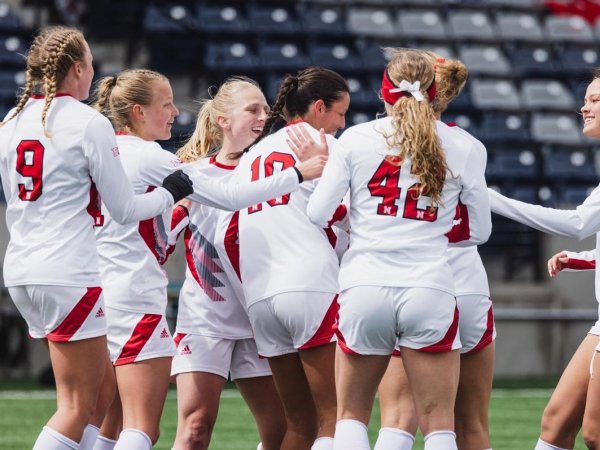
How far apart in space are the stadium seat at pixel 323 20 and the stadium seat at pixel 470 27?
144 centimetres

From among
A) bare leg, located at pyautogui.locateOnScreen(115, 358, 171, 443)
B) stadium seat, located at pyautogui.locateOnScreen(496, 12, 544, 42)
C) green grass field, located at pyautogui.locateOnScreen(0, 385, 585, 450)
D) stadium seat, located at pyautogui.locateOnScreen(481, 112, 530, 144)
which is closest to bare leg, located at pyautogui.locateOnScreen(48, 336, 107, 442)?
bare leg, located at pyautogui.locateOnScreen(115, 358, 171, 443)

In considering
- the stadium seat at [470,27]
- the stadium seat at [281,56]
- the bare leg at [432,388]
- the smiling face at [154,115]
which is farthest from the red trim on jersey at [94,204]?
the stadium seat at [470,27]

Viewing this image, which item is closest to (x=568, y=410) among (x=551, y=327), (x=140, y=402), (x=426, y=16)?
(x=140, y=402)

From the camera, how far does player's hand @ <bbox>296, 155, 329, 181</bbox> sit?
414 centimetres

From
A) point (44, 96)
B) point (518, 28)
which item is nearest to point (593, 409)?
point (44, 96)

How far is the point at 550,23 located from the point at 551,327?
19.5 feet

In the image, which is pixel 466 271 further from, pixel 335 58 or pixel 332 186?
pixel 335 58

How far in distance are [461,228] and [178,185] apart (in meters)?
1.03

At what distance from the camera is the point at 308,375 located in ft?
13.6

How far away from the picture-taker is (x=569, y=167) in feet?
42.4

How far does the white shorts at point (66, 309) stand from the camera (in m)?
3.79

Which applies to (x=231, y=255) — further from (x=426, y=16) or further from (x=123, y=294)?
(x=426, y=16)

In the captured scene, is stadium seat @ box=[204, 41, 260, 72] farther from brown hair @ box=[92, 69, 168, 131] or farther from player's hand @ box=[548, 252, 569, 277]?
player's hand @ box=[548, 252, 569, 277]

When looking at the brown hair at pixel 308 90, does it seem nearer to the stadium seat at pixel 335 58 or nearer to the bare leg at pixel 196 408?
the bare leg at pixel 196 408
